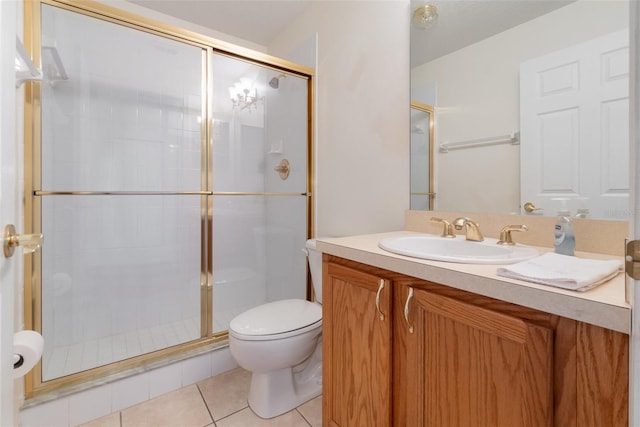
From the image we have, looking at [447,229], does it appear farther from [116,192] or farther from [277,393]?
[116,192]

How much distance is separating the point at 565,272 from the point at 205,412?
1.54 m

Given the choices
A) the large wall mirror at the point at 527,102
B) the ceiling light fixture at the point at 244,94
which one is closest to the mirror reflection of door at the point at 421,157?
the large wall mirror at the point at 527,102

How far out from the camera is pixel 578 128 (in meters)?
0.99

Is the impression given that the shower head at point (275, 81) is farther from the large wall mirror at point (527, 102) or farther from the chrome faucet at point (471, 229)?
the chrome faucet at point (471, 229)

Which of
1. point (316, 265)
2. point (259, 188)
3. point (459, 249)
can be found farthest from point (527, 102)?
point (259, 188)

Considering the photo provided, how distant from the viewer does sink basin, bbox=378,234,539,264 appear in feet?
2.80

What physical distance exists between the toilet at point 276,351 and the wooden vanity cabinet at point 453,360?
9.3 inches

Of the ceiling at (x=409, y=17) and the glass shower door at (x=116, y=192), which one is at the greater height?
the ceiling at (x=409, y=17)

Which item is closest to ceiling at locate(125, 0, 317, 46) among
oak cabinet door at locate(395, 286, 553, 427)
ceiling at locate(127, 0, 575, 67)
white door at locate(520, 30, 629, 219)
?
ceiling at locate(127, 0, 575, 67)

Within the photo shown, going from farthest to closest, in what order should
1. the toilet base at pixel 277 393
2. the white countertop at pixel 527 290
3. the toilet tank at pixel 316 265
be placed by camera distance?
1. the toilet tank at pixel 316 265
2. the toilet base at pixel 277 393
3. the white countertop at pixel 527 290

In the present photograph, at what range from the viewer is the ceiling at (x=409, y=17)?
117cm

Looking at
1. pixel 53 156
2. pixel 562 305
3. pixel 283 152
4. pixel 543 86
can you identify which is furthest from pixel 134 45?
pixel 562 305

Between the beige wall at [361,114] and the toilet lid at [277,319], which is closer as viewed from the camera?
the toilet lid at [277,319]

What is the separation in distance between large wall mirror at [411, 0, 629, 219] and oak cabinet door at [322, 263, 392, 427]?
0.63 metres
